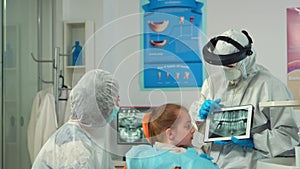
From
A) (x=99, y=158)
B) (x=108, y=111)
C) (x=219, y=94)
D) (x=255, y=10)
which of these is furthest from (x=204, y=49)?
(x=255, y=10)

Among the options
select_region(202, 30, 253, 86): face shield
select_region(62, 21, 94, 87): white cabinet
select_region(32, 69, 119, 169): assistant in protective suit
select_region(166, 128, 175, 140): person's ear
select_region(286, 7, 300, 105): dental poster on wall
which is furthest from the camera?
select_region(62, 21, 94, 87): white cabinet

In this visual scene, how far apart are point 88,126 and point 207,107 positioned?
0.56m

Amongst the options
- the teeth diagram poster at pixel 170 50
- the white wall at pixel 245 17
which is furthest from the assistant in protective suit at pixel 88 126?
the white wall at pixel 245 17

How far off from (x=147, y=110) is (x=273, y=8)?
5.77 ft

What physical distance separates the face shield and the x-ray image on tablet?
0.59 feet

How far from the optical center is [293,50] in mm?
3227

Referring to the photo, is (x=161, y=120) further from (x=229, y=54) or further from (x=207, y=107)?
(x=229, y=54)

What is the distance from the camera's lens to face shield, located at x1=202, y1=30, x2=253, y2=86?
6.31 ft

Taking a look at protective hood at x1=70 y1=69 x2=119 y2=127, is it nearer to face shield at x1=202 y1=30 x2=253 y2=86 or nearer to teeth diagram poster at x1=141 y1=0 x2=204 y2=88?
teeth diagram poster at x1=141 y1=0 x2=204 y2=88

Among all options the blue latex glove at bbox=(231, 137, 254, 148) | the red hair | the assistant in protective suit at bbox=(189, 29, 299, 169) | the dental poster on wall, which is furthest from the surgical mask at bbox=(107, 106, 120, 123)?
the dental poster on wall

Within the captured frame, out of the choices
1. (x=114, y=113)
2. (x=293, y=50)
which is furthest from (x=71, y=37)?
(x=114, y=113)

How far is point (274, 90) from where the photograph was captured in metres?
1.98

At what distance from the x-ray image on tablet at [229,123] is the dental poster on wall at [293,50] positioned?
1.42m

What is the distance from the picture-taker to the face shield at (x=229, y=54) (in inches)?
75.7
